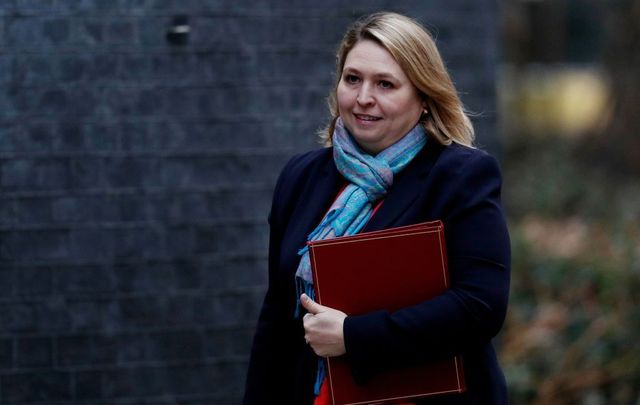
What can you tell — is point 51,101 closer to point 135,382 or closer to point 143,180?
point 143,180

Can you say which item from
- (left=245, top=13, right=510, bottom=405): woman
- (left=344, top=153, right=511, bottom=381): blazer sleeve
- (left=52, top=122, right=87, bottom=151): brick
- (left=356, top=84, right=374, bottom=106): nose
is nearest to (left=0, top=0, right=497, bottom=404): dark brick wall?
(left=52, top=122, right=87, bottom=151): brick

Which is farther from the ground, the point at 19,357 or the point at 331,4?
the point at 331,4

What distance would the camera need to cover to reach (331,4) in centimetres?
505

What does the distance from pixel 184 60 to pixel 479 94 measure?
143 centimetres

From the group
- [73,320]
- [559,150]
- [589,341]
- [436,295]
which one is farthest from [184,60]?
[559,150]

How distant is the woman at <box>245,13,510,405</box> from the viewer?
2920mm

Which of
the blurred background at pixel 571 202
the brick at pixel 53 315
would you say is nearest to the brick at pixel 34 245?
the brick at pixel 53 315

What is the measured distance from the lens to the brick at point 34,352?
4.64 m

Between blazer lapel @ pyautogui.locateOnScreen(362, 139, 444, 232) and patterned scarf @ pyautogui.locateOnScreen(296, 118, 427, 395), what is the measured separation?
19mm

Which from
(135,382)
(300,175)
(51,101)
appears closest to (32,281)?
(135,382)

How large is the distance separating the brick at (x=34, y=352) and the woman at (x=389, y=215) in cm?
158

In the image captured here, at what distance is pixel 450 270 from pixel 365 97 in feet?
1.70

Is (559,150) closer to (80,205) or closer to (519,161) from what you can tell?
(519,161)

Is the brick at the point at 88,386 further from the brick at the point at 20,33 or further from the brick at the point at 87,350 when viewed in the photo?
the brick at the point at 20,33
